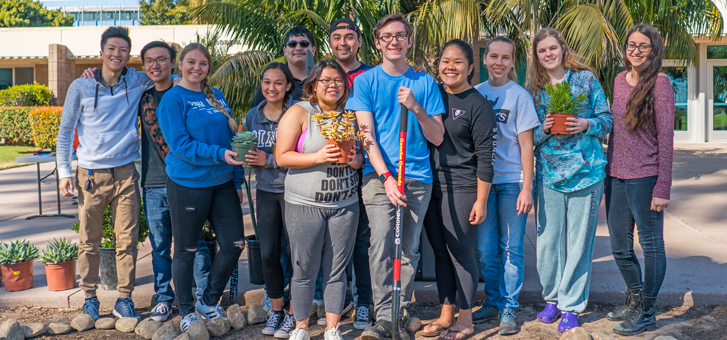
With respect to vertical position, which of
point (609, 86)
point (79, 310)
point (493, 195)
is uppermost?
point (609, 86)

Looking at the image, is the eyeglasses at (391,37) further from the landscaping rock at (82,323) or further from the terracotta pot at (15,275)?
the terracotta pot at (15,275)

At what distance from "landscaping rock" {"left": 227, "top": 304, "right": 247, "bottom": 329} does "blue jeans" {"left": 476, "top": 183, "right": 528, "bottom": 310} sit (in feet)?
6.01

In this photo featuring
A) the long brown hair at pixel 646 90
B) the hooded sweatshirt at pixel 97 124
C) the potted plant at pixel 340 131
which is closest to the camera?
the potted plant at pixel 340 131

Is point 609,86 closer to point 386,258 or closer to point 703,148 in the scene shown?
point 703,148

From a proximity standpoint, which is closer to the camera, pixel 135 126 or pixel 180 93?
pixel 180 93

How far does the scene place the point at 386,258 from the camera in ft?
11.9

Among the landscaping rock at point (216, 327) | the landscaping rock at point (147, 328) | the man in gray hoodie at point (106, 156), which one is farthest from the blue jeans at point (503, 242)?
the man in gray hoodie at point (106, 156)

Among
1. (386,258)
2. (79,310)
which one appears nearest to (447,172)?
(386,258)

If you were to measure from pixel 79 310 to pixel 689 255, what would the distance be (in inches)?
233

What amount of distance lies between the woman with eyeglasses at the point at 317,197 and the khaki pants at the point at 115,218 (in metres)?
1.50

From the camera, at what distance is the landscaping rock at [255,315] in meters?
4.23

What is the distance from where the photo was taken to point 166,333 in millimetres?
3861

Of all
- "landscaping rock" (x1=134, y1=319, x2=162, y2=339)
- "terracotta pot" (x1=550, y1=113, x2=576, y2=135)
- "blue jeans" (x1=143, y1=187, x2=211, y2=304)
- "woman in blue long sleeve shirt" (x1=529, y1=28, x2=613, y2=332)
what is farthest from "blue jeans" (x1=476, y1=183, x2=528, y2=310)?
"landscaping rock" (x1=134, y1=319, x2=162, y2=339)

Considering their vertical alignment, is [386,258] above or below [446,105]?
below
